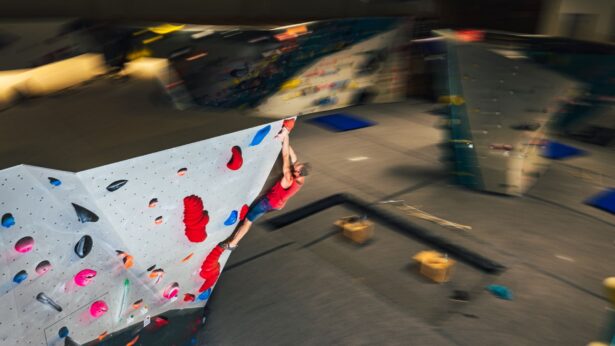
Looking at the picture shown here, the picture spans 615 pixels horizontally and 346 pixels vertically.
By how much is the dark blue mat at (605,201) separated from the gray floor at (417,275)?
87mm

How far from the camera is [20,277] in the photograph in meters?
1.38

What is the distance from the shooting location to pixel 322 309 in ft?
8.64

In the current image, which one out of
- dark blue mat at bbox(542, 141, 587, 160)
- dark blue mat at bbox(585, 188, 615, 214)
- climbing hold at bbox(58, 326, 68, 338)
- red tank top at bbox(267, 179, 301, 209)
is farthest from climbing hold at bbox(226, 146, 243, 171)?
dark blue mat at bbox(542, 141, 587, 160)

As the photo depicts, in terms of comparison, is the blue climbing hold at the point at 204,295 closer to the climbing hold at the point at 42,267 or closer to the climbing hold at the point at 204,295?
the climbing hold at the point at 204,295

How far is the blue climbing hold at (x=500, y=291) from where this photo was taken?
281 cm

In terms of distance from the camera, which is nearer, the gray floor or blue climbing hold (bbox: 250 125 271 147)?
blue climbing hold (bbox: 250 125 271 147)

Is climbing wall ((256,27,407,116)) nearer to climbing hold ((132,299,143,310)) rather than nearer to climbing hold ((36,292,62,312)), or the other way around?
climbing hold ((132,299,143,310))

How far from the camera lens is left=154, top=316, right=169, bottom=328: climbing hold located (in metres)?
2.00

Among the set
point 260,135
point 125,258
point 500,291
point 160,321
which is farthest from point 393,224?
point 125,258

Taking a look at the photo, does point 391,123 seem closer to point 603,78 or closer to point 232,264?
point 603,78

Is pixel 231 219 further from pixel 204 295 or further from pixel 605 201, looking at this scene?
pixel 605 201

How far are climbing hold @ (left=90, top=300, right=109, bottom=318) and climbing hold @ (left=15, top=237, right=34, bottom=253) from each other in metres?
0.39

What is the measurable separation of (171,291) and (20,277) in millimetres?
746

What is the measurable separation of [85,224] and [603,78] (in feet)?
13.5
